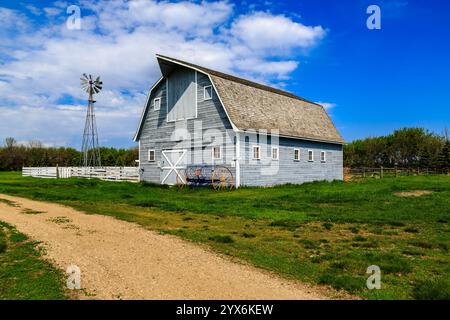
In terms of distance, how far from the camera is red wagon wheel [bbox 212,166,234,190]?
2252cm

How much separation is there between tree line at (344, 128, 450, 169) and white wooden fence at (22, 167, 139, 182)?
4453 cm

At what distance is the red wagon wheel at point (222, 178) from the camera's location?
22.5m

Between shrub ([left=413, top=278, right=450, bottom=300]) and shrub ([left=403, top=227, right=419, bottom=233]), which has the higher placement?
shrub ([left=403, top=227, right=419, bottom=233])

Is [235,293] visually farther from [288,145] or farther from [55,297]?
[288,145]

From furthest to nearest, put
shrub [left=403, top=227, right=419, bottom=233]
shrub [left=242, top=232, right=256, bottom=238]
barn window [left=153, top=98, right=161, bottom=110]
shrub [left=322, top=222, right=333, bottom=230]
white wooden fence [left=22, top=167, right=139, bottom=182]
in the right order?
white wooden fence [left=22, top=167, right=139, bottom=182] < barn window [left=153, top=98, right=161, bottom=110] < shrub [left=322, top=222, right=333, bottom=230] < shrub [left=403, top=227, right=419, bottom=233] < shrub [left=242, top=232, right=256, bottom=238]

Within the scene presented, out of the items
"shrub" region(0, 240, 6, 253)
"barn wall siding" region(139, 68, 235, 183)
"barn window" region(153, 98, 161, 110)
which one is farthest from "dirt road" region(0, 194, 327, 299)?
"barn window" region(153, 98, 161, 110)

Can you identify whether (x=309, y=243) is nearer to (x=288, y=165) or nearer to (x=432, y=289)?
(x=432, y=289)

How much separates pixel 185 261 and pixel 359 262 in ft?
10.5

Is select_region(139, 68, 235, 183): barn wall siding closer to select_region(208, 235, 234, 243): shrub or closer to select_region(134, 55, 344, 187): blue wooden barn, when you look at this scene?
select_region(134, 55, 344, 187): blue wooden barn

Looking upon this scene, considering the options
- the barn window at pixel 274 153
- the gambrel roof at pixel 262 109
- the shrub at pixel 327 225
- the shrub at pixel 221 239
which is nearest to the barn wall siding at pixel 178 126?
the gambrel roof at pixel 262 109

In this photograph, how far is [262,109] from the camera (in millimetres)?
25562

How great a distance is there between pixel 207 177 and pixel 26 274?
704 inches

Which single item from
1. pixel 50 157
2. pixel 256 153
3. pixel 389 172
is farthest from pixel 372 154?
pixel 50 157

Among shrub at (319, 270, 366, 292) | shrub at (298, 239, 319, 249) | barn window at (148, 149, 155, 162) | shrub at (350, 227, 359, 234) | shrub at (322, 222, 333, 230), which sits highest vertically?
barn window at (148, 149, 155, 162)
